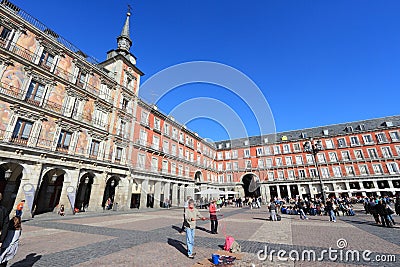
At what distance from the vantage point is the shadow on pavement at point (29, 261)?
4711 mm

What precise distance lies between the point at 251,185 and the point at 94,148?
37.0 metres

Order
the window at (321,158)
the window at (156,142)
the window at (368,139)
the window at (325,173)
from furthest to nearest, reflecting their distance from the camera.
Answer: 1. the window at (321,158)
2. the window at (325,173)
3. the window at (368,139)
4. the window at (156,142)

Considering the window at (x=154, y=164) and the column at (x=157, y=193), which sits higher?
the window at (x=154, y=164)

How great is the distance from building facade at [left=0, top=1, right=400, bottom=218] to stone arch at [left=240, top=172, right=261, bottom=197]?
1.11 feet

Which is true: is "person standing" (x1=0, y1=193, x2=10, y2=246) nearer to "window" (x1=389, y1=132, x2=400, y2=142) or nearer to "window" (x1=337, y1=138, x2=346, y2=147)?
"window" (x1=337, y1=138, x2=346, y2=147)

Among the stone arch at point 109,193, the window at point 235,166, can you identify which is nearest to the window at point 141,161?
the stone arch at point 109,193

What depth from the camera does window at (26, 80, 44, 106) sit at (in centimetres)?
1509

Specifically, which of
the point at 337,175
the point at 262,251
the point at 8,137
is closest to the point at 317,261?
the point at 262,251

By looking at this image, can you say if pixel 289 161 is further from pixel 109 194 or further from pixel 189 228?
pixel 189 228

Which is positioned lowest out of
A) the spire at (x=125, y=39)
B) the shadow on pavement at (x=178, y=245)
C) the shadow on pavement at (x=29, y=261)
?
the shadow on pavement at (x=178, y=245)

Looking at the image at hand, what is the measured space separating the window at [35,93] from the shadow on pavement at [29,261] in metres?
14.6

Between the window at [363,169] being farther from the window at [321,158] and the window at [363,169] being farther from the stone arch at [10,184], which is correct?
the stone arch at [10,184]

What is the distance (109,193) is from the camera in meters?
22.7

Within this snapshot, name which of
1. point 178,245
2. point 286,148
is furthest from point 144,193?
Answer: point 286,148
